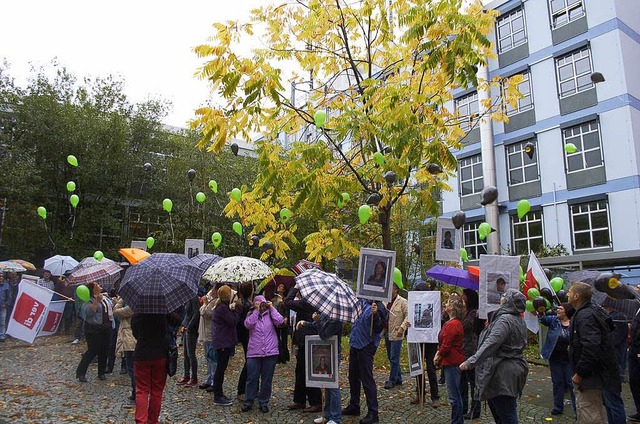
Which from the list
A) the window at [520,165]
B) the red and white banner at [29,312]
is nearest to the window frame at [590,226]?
the window at [520,165]

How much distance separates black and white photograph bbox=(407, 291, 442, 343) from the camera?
7.75m

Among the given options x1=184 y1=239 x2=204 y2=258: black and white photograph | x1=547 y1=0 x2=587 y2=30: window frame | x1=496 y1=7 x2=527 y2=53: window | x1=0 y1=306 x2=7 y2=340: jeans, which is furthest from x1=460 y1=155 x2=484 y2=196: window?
x1=0 y1=306 x2=7 y2=340: jeans

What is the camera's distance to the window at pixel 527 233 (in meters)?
24.1

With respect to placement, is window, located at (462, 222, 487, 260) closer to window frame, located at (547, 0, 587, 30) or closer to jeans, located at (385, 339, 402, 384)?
window frame, located at (547, 0, 587, 30)

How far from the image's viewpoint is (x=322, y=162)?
8180 millimetres

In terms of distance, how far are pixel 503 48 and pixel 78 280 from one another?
80.7 feet

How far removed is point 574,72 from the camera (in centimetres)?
2288

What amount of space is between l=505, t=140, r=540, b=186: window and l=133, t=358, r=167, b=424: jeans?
73.5 ft

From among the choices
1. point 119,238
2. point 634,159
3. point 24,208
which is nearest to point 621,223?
point 634,159

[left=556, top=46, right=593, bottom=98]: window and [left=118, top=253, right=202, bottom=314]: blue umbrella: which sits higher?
[left=556, top=46, right=593, bottom=98]: window

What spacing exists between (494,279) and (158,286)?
16.4ft

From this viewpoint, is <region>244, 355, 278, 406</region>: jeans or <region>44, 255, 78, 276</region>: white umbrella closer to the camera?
<region>244, 355, 278, 406</region>: jeans

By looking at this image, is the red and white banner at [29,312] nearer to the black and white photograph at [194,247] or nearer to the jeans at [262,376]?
the jeans at [262,376]

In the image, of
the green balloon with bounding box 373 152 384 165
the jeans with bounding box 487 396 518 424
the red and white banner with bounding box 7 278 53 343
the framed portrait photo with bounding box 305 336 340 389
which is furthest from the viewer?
the red and white banner with bounding box 7 278 53 343
